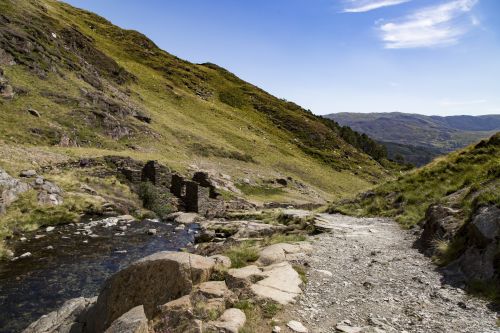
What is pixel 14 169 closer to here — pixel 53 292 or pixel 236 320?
pixel 53 292

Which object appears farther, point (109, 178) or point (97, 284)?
point (109, 178)

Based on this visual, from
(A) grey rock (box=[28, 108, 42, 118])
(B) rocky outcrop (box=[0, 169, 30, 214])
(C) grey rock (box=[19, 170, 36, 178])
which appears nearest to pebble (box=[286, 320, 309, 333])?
(B) rocky outcrop (box=[0, 169, 30, 214])

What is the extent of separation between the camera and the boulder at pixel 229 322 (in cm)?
855

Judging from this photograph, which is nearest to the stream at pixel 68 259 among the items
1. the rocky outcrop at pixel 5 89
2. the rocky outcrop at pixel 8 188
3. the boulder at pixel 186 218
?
the boulder at pixel 186 218

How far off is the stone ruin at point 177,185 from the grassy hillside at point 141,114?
539 centimetres

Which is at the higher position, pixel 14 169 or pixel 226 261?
pixel 226 261

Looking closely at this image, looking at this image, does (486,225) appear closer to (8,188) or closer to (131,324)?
(131,324)

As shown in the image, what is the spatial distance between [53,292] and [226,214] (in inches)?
869

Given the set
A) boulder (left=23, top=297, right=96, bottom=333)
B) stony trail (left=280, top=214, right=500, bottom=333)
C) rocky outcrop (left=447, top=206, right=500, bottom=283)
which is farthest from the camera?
boulder (left=23, top=297, right=96, bottom=333)

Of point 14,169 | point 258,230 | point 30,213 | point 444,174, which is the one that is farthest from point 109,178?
point 444,174

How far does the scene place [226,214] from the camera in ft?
123

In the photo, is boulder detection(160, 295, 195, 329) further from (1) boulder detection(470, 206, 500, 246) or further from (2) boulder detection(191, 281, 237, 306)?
(1) boulder detection(470, 206, 500, 246)

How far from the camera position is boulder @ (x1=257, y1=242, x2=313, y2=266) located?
13828mm

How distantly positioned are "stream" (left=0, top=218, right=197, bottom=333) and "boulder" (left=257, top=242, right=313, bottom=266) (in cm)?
809
